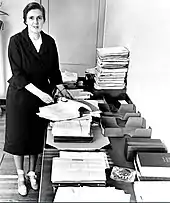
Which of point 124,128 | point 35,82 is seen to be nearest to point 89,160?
point 124,128

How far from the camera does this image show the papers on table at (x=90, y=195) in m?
1.37

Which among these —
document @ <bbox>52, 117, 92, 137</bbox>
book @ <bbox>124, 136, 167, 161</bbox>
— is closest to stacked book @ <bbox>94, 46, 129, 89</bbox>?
document @ <bbox>52, 117, 92, 137</bbox>

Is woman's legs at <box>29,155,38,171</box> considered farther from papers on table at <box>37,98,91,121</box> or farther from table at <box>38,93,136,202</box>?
table at <box>38,93,136,202</box>

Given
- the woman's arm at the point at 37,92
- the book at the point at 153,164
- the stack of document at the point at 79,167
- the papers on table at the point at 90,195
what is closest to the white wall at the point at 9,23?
the woman's arm at the point at 37,92

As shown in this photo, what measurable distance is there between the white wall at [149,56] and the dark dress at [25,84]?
0.63m

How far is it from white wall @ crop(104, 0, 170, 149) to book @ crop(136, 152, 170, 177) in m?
0.15

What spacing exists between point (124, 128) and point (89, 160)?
52 cm

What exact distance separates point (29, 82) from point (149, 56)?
0.84 m

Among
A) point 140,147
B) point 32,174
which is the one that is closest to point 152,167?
point 140,147

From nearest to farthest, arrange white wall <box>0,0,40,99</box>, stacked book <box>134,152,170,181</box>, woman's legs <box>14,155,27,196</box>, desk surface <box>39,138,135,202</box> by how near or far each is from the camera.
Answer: desk surface <box>39,138,135,202</box>, stacked book <box>134,152,170,181</box>, woman's legs <box>14,155,27,196</box>, white wall <box>0,0,40,99</box>

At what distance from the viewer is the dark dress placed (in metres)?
2.35

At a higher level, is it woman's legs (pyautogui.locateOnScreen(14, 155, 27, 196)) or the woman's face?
the woman's face

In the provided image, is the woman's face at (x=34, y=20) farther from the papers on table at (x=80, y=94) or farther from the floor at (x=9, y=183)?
the floor at (x=9, y=183)

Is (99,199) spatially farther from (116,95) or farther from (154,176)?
(116,95)
